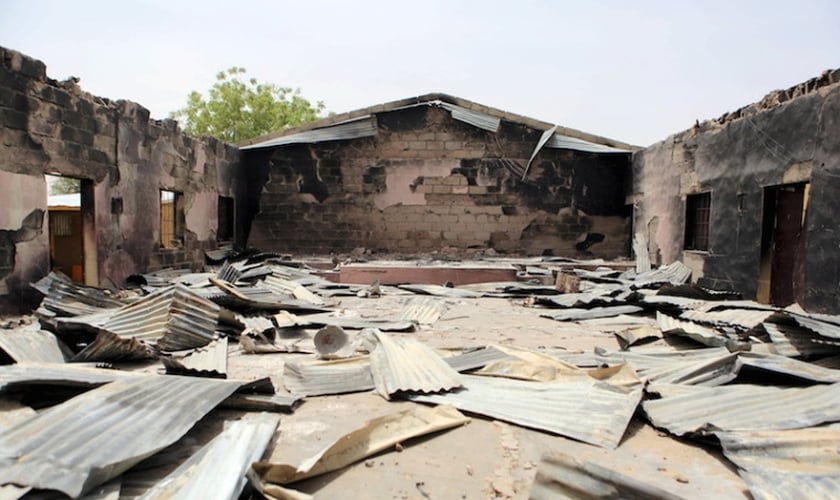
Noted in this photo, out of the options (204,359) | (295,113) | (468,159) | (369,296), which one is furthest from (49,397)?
(295,113)

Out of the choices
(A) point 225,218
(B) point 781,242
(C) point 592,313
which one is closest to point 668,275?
(B) point 781,242

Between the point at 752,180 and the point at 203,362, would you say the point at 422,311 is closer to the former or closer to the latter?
the point at 203,362

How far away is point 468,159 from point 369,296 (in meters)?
5.96

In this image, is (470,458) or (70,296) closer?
(470,458)

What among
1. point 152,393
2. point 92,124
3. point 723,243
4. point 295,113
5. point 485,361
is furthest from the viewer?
point 295,113

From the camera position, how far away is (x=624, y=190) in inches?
498

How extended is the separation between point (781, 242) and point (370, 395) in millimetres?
6468

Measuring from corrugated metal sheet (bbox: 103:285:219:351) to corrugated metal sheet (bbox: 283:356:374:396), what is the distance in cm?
133

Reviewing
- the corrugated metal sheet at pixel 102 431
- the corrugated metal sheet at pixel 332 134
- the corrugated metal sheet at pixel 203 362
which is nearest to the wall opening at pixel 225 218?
the corrugated metal sheet at pixel 332 134

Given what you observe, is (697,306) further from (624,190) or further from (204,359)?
(624,190)

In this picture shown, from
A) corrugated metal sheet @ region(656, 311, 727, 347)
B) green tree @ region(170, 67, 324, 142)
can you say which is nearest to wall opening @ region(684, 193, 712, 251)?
corrugated metal sheet @ region(656, 311, 727, 347)

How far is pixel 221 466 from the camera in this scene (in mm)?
2174

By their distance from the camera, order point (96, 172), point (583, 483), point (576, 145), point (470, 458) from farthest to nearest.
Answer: point (576, 145) < point (96, 172) < point (470, 458) < point (583, 483)

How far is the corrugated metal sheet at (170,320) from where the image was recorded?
4445 mm
